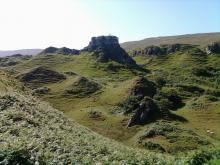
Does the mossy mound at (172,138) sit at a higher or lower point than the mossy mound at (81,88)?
lower

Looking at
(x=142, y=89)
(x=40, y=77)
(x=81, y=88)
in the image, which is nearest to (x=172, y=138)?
(x=142, y=89)

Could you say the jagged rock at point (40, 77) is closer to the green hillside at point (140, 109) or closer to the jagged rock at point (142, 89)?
the green hillside at point (140, 109)

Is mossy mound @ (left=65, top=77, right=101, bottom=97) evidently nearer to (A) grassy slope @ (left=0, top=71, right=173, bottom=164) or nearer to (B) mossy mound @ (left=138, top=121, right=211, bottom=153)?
(B) mossy mound @ (left=138, top=121, right=211, bottom=153)

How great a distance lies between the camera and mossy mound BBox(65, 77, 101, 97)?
136625mm

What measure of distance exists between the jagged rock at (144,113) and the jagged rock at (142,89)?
20.7 meters

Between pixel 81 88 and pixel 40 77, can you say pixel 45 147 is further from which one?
pixel 40 77

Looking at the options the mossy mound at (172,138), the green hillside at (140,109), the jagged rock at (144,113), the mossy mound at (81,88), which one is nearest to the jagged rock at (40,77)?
the green hillside at (140,109)

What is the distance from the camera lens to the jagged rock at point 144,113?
94.6 m

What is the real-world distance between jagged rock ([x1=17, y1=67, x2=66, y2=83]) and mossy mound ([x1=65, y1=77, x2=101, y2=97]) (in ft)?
45.9

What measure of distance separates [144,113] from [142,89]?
27.8 m

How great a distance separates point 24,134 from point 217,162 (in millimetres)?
10960

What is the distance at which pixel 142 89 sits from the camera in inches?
4860

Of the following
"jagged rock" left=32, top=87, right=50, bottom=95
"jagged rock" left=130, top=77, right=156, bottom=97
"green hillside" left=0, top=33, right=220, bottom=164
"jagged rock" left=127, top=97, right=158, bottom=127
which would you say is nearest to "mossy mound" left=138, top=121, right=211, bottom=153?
"green hillside" left=0, top=33, right=220, bottom=164

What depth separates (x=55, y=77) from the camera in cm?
16100
